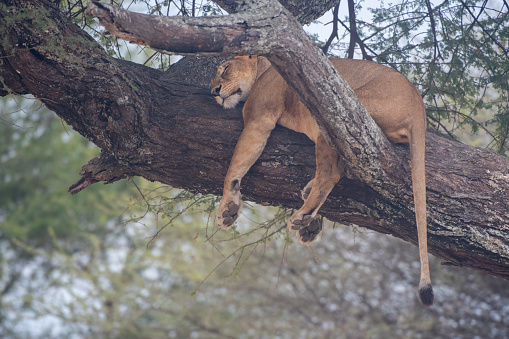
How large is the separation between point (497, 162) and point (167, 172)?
2.04 metres

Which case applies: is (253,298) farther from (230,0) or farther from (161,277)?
(230,0)

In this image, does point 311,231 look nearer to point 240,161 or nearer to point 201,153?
point 240,161

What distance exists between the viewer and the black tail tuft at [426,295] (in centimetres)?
286

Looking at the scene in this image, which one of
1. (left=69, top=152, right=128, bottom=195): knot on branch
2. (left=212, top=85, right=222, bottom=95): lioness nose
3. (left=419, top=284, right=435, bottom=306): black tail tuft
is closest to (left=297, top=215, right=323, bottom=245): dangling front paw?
(left=419, top=284, right=435, bottom=306): black tail tuft

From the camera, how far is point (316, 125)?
336 cm

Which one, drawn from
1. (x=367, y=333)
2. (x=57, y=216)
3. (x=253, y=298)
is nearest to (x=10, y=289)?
(x=57, y=216)

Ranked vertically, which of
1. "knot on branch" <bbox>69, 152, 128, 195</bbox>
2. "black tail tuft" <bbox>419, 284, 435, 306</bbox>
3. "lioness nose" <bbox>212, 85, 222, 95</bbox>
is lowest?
"black tail tuft" <bbox>419, 284, 435, 306</bbox>

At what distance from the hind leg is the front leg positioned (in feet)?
1.24

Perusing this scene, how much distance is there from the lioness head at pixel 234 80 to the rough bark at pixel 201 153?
195 millimetres

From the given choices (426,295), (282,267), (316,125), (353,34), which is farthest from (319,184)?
(282,267)

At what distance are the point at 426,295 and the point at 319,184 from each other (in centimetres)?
88

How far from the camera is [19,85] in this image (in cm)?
318

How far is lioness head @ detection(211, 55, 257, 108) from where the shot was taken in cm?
390

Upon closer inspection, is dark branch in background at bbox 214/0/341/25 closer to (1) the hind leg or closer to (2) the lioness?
(2) the lioness
